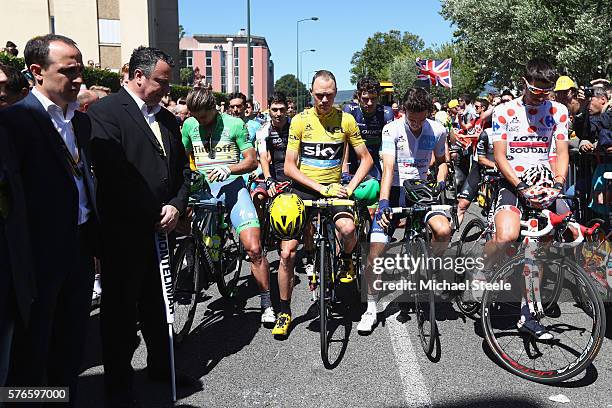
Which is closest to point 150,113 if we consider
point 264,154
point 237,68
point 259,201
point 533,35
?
point 259,201

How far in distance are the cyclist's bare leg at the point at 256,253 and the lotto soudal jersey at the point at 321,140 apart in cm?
74

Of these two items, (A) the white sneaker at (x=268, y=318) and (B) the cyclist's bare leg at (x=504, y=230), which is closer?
(B) the cyclist's bare leg at (x=504, y=230)

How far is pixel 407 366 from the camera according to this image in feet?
14.1

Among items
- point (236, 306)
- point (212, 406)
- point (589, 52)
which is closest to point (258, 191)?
point (236, 306)

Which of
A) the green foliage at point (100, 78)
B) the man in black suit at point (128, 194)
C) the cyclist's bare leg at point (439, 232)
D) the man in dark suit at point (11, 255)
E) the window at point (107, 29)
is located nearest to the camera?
Answer: the man in dark suit at point (11, 255)

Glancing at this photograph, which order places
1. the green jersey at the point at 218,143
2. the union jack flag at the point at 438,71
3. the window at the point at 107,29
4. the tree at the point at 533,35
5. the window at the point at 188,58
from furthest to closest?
the window at the point at 188,58, the window at the point at 107,29, the union jack flag at the point at 438,71, the tree at the point at 533,35, the green jersey at the point at 218,143

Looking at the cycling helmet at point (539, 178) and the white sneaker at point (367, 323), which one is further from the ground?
the cycling helmet at point (539, 178)

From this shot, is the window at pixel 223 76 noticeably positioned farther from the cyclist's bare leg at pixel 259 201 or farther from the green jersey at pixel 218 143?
the green jersey at pixel 218 143

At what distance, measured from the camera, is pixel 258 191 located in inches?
275

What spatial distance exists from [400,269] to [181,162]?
2.21 m

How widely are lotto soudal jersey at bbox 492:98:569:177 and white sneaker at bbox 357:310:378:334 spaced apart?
5.72 ft

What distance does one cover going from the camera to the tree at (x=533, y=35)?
18328 millimetres

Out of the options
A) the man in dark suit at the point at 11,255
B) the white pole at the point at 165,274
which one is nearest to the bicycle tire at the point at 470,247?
the white pole at the point at 165,274

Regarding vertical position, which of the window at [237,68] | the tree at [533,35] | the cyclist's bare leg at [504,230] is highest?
the window at [237,68]
